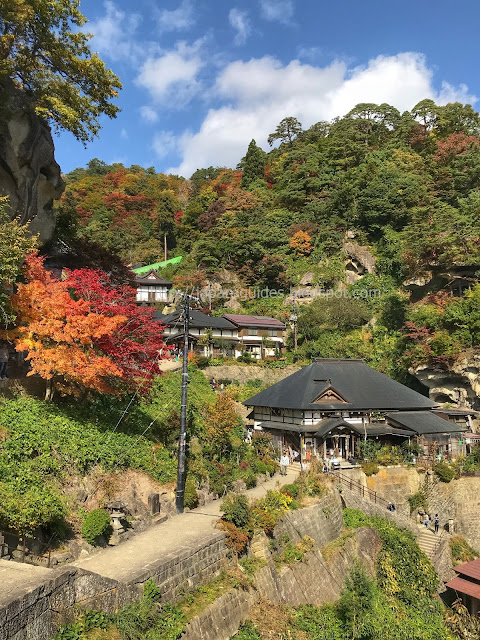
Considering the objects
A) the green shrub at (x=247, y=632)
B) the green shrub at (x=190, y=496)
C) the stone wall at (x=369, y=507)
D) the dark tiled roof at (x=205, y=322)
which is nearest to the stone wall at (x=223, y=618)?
the green shrub at (x=247, y=632)

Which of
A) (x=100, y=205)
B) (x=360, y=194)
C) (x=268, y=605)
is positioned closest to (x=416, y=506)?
(x=268, y=605)

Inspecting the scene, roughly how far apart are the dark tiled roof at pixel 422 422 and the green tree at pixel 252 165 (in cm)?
4662

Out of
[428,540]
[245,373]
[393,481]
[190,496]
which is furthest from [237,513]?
[245,373]

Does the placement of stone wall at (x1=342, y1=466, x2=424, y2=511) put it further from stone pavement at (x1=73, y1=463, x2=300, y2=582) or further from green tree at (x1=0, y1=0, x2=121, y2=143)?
green tree at (x1=0, y1=0, x2=121, y2=143)

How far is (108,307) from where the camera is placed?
15.6 metres

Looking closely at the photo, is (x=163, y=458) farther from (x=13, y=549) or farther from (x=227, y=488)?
(x=13, y=549)

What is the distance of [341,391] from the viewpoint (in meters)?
26.2

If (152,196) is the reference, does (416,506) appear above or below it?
below

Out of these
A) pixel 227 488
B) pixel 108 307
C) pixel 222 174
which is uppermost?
pixel 222 174

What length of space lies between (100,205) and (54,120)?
47377 millimetres

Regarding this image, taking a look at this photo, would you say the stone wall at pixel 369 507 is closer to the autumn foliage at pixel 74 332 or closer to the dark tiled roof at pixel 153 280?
the autumn foliage at pixel 74 332

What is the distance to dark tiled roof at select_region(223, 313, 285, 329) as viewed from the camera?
135ft

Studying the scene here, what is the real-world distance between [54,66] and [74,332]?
46.6 feet

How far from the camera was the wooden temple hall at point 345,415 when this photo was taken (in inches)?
958
